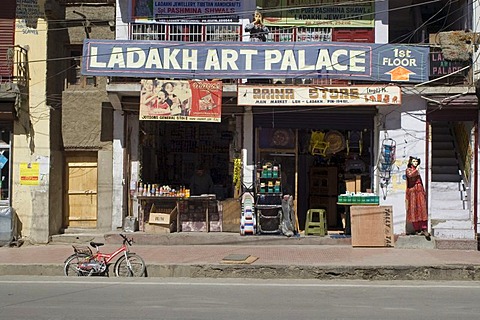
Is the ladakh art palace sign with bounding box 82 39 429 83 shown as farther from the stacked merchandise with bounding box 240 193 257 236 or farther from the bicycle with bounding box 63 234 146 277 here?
the bicycle with bounding box 63 234 146 277

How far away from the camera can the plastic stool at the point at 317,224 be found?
17.0m

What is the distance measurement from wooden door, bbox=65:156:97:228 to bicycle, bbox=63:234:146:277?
4974 mm

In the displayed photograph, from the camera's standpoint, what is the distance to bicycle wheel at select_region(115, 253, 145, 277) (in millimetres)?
13016

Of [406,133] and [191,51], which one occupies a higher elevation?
[191,51]

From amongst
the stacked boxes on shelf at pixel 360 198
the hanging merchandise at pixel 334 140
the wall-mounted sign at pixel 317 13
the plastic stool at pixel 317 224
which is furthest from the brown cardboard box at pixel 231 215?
the wall-mounted sign at pixel 317 13

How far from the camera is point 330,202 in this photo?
1822 cm

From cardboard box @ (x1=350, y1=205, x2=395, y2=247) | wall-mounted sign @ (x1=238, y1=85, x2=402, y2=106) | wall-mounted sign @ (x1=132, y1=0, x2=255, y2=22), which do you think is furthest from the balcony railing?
cardboard box @ (x1=350, y1=205, x2=395, y2=247)

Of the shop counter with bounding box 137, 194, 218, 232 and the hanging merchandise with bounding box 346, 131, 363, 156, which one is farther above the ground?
the hanging merchandise with bounding box 346, 131, 363, 156

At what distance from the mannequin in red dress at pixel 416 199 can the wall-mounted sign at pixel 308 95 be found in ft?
5.73

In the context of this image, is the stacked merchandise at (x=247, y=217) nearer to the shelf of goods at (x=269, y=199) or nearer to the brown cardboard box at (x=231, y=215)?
the shelf of goods at (x=269, y=199)

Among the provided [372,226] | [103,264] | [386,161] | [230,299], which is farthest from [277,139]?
[230,299]

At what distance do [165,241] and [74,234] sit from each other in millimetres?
2826

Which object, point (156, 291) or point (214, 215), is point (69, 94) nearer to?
point (214, 215)

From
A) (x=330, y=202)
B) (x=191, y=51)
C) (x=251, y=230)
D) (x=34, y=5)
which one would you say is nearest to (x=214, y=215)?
(x=251, y=230)
